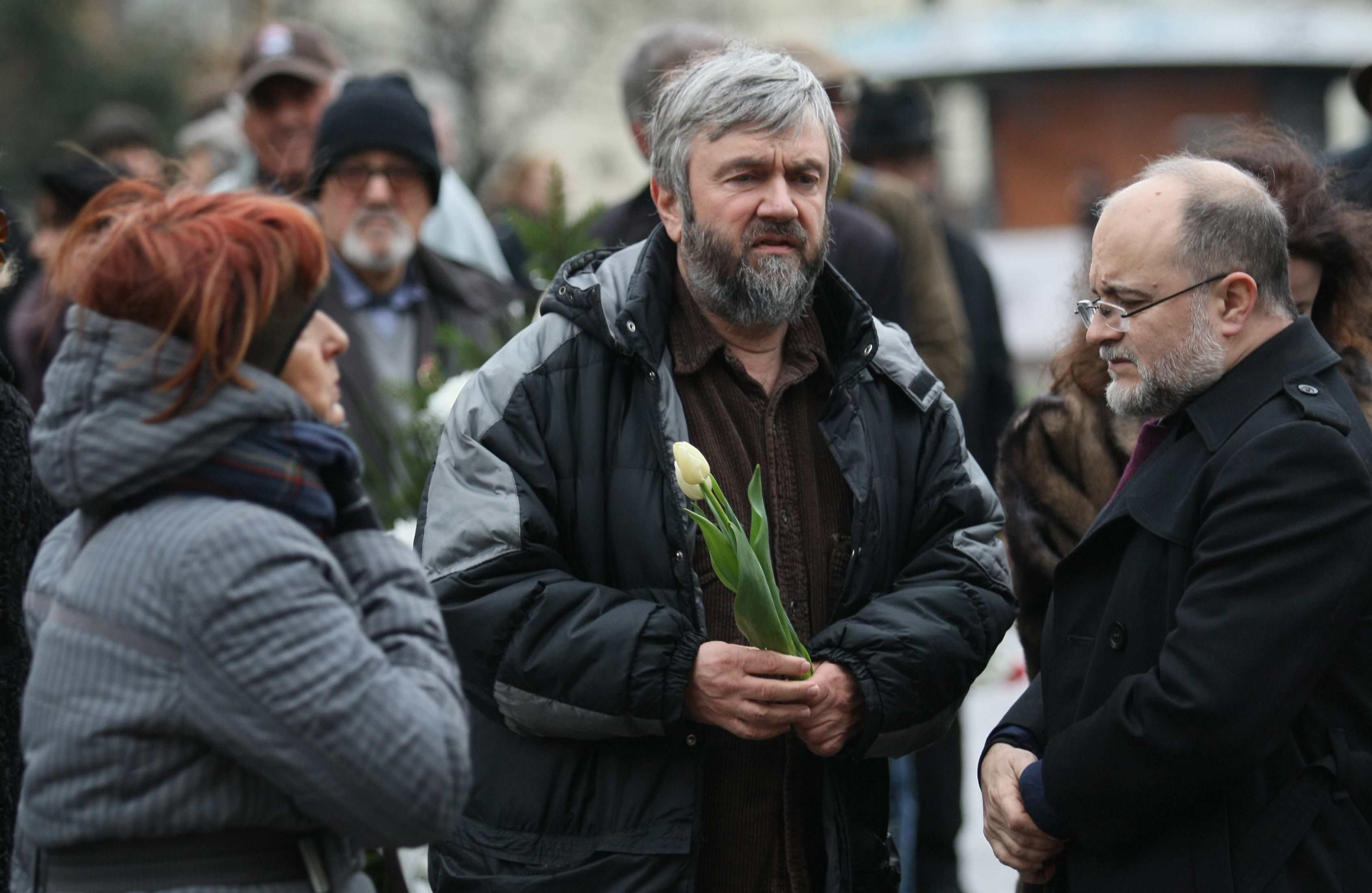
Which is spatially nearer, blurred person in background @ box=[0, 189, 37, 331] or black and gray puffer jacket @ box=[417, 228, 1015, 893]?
black and gray puffer jacket @ box=[417, 228, 1015, 893]

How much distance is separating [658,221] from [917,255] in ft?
4.96

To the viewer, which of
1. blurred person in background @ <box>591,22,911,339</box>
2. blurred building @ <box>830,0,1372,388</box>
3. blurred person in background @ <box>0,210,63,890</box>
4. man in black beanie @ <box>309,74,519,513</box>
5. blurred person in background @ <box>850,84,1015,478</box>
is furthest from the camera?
blurred building @ <box>830,0,1372,388</box>

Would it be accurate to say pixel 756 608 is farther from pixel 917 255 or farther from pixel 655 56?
pixel 917 255

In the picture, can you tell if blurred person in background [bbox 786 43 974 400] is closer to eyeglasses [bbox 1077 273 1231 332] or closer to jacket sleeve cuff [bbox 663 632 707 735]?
eyeglasses [bbox 1077 273 1231 332]

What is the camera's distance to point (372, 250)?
15.0 feet

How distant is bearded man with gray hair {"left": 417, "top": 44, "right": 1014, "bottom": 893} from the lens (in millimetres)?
2629

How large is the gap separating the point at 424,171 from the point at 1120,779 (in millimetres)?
3142

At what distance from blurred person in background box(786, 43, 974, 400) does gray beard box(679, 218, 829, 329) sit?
1.98 metres

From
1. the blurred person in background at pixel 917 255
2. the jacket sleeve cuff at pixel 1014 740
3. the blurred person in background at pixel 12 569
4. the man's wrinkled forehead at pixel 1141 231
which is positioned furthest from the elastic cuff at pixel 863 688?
the blurred person in background at pixel 917 255

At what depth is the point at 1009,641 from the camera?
6062 mm

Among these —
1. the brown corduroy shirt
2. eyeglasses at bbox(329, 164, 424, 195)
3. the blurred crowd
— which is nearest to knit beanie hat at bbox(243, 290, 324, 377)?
the blurred crowd

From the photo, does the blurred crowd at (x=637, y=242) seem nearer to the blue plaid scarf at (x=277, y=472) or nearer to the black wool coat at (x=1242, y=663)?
the blue plaid scarf at (x=277, y=472)

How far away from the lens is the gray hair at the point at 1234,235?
2508mm

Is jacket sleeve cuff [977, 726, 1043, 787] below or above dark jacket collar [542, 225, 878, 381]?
below
